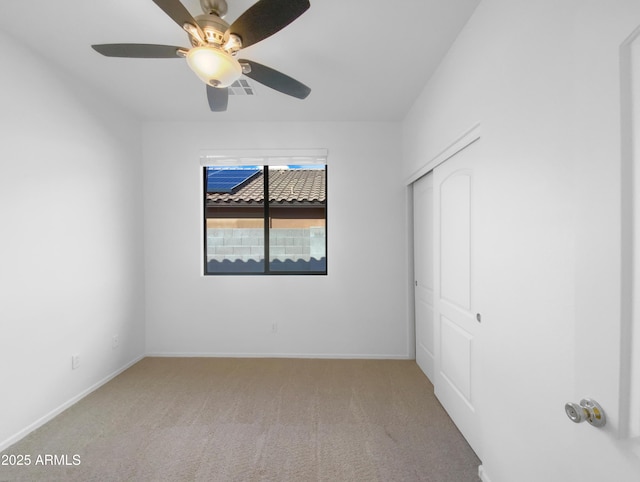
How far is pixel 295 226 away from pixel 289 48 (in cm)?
190

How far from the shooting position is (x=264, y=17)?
1271mm

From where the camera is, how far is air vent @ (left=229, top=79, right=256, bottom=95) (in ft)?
7.68

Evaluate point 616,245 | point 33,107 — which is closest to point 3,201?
point 33,107

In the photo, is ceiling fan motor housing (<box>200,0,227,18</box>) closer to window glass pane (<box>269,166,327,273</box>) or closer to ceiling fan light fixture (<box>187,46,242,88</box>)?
ceiling fan light fixture (<box>187,46,242,88</box>)

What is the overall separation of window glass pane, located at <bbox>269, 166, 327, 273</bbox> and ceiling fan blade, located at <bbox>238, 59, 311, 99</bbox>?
1465 mm

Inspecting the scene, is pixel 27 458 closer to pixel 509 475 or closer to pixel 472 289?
pixel 509 475

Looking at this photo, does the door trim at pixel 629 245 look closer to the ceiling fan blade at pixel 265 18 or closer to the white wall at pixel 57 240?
the ceiling fan blade at pixel 265 18

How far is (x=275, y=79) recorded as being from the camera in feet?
5.72

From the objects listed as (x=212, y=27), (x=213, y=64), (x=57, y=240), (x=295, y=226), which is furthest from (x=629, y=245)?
(x=57, y=240)

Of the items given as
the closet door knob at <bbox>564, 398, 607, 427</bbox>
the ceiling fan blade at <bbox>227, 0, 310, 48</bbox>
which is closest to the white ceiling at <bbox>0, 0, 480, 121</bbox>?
the ceiling fan blade at <bbox>227, 0, 310, 48</bbox>

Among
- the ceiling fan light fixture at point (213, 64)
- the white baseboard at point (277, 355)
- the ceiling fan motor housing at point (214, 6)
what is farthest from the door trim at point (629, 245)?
the white baseboard at point (277, 355)

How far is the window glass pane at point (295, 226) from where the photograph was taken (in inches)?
131

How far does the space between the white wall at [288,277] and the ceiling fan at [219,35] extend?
1602 mm

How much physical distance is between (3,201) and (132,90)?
4.53 feet
